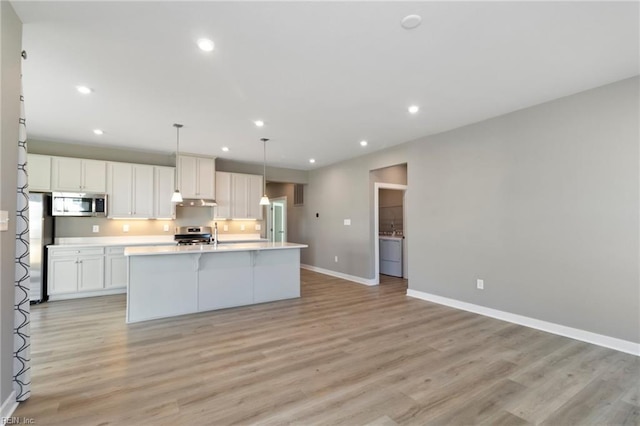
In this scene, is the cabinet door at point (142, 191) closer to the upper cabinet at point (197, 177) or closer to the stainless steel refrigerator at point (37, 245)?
the upper cabinet at point (197, 177)

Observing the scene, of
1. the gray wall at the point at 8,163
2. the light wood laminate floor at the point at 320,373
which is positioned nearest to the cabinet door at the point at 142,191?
the light wood laminate floor at the point at 320,373

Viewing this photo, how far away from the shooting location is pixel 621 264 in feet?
9.53

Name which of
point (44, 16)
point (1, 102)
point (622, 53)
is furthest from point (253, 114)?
point (622, 53)

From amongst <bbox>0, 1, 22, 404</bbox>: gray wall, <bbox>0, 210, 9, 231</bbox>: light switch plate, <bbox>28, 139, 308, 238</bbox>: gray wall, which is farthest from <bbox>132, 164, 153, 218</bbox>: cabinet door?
<bbox>0, 210, 9, 231</bbox>: light switch plate

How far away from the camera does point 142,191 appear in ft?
18.4

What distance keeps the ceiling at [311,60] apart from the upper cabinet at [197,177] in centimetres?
156

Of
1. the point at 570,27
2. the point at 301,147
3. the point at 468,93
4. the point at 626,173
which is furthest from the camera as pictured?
the point at 301,147

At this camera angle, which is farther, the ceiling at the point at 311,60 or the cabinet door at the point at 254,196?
the cabinet door at the point at 254,196

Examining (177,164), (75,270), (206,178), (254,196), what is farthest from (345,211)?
(75,270)

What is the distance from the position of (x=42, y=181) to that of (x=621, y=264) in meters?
7.72

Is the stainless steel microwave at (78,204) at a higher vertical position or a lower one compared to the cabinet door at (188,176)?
lower

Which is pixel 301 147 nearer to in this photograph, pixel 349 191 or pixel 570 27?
pixel 349 191

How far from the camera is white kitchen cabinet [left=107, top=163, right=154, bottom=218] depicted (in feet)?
17.6

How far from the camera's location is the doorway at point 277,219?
887 cm
